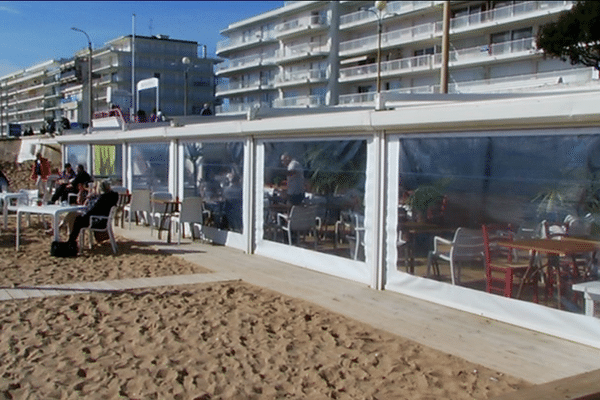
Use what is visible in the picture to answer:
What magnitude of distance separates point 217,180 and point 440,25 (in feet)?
128

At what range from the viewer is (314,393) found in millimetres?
4508

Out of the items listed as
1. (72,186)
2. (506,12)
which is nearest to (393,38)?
(506,12)

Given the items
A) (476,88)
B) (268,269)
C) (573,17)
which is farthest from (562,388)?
(476,88)

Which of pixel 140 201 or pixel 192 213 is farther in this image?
pixel 140 201

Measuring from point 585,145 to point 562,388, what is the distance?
94.8 inches

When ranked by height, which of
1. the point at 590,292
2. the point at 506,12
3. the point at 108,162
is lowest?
the point at 590,292

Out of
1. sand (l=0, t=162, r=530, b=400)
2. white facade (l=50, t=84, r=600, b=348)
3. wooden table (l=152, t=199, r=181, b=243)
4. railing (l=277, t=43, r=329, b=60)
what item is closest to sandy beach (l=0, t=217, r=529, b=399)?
sand (l=0, t=162, r=530, b=400)

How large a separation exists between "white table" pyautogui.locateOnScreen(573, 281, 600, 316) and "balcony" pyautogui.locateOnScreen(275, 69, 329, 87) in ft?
173

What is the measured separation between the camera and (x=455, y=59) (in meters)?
45.4

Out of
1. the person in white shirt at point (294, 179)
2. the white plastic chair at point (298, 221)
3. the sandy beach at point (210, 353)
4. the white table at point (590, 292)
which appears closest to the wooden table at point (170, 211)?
the white plastic chair at point (298, 221)

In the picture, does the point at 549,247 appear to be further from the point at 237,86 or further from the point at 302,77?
the point at 237,86

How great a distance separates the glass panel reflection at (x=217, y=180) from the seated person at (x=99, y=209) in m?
1.61

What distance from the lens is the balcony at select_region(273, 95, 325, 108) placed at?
58562 millimetres

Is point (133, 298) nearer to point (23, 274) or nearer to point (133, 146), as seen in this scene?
point (23, 274)
